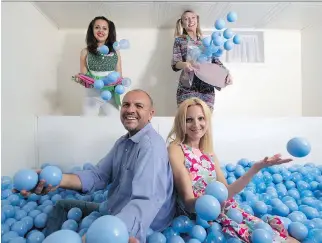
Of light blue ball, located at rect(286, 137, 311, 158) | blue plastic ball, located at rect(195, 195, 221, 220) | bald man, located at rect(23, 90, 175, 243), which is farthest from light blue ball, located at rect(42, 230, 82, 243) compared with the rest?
light blue ball, located at rect(286, 137, 311, 158)

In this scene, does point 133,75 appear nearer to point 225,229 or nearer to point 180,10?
point 180,10

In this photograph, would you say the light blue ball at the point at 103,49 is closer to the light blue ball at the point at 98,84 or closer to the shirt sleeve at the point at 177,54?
the light blue ball at the point at 98,84

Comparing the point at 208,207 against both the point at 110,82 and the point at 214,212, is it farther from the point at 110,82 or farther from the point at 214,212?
the point at 110,82

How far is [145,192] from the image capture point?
0.94 metres

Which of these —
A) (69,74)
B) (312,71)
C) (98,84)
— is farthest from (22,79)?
(312,71)

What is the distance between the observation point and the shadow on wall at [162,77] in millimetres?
2873

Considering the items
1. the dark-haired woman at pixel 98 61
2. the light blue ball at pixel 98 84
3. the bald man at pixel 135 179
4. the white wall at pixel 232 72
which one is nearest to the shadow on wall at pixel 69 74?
the white wall at pixel 232 72

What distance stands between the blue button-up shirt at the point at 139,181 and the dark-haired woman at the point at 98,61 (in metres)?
1.01

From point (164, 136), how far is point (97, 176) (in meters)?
0.96

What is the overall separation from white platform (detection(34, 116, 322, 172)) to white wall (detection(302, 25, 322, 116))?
1.94 feet

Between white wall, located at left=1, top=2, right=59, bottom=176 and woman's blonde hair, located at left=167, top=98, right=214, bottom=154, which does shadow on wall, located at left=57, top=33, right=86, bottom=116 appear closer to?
white wall, located at left=1, top=2, right=59, bottom=176

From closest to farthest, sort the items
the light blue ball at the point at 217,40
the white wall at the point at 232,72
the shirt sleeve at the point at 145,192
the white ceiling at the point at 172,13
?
the shirt sleeve at the point at 145,192 → the light blue ball at the point at 217,40 → the white ceiling at the point at 172,13 → the white wall at the point at 232,72

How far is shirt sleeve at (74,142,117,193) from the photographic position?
1214 mm

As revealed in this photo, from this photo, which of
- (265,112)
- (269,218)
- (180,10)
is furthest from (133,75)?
(269,218)
